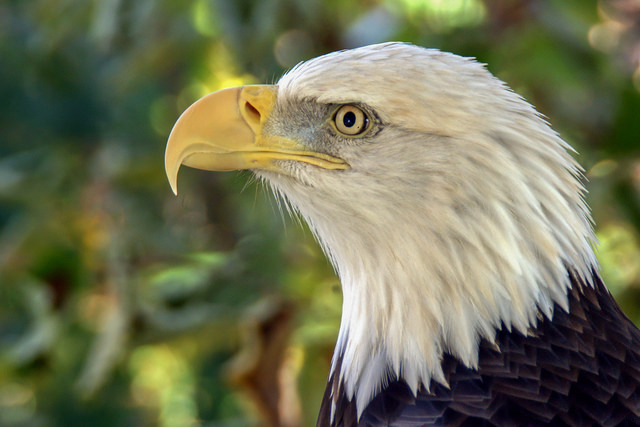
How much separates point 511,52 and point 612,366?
1.46 m

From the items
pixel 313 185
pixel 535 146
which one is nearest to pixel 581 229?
pixel 535 146

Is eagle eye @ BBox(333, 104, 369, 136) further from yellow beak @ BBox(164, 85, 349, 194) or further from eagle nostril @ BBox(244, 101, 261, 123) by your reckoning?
eagle nostril @ BBox(244, 101, 261, 123)

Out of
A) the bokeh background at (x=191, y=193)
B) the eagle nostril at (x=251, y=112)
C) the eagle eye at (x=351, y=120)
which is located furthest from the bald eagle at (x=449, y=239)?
the bokeh background at (x=191, y=193)

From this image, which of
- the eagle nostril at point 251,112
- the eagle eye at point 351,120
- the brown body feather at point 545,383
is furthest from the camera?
the eagle nostril at point 251,112

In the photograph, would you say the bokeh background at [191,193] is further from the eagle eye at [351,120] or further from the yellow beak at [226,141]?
the eagle eye at [351,120]

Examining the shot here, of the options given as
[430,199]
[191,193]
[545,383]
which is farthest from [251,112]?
[191,193]

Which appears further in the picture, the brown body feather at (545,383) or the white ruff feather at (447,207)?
the white ruff feather at (447,207)

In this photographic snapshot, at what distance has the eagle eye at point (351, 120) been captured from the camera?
5.78 feet

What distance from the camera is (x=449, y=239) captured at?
171 centimetres

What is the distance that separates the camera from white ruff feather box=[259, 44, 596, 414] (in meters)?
1.69

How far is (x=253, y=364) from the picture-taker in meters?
2.71

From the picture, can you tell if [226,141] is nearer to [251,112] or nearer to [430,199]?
[251,112]

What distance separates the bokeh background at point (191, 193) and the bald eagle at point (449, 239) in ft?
2.66

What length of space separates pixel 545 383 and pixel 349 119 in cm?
68
